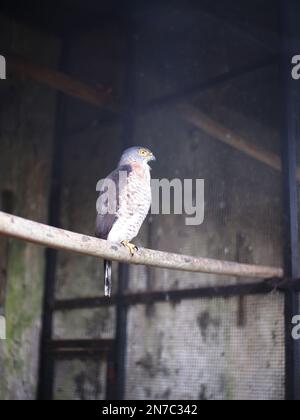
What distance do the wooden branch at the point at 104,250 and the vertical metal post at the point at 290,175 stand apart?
0.45 feet

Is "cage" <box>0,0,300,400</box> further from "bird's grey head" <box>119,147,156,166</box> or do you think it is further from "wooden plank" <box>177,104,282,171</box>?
"bird's grey head" <box>119,147,156,166</box>

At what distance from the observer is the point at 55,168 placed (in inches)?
194

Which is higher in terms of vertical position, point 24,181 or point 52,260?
point 24,181

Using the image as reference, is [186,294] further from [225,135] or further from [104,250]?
[104,250]

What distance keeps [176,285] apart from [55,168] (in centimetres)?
146

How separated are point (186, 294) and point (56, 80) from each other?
5.06 ft

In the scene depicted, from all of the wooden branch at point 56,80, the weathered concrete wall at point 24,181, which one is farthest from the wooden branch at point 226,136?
the weathered concrete wall at point 24,181

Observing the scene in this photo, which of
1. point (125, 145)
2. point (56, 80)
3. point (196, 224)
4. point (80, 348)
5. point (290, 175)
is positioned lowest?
point (80, 348)

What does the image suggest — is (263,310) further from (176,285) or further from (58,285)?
(58,285)

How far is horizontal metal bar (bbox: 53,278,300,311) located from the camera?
342 centimetres

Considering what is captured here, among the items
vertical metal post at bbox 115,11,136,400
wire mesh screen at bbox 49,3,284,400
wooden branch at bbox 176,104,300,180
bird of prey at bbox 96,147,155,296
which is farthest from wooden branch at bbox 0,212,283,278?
vertical metal post at bbox 115,11,136,400

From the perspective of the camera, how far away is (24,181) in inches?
195

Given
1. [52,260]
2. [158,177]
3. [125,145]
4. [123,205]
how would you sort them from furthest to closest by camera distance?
Answer: [52,260] < [125,145] < [158,177] < [123,205]

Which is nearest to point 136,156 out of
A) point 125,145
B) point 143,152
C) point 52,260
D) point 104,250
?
point 143,152
